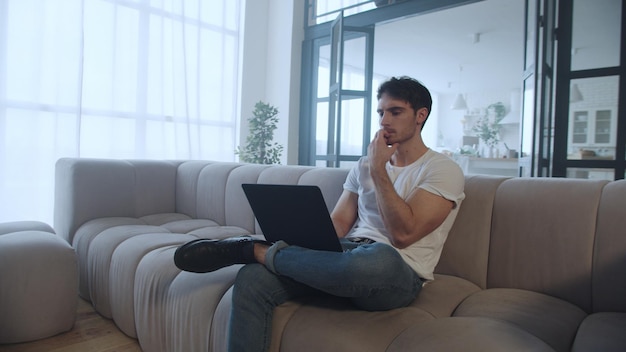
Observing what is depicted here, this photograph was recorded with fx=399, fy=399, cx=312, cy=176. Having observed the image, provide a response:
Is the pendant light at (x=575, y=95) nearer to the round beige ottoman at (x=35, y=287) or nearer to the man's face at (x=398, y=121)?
the man's face at (x=398, y=121)

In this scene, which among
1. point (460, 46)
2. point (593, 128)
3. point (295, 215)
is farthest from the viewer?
point (460, 46)

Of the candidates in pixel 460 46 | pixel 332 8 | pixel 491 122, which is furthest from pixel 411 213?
pixel 491 122

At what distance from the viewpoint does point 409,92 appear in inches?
58.5

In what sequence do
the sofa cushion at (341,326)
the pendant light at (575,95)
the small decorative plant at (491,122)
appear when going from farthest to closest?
the small decorative plant at (491,122) < the pendant light at (575,95) < the sofa cushion at (341,326)

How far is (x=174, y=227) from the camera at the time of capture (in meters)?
2.31

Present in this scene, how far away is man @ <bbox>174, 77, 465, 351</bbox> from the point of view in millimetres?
1076

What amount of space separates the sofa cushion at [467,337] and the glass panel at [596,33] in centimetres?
255

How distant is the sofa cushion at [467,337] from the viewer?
0.89m

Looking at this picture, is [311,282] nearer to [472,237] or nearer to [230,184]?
[472,237]

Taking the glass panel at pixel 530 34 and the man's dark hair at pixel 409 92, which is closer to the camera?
the man's dark hair at pixel 409 92

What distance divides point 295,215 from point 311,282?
21cm

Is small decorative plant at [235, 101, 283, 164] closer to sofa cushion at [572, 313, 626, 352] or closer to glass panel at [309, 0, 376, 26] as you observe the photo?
glass panel at [309, 0, 376, 26]

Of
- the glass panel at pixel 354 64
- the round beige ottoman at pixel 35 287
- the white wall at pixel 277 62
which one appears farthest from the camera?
the white wall at pixel 277 62

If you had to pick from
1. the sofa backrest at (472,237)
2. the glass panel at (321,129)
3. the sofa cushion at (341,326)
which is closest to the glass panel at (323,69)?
the glass panel at (321,129)
